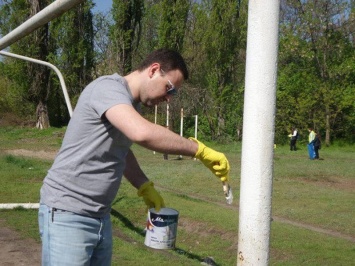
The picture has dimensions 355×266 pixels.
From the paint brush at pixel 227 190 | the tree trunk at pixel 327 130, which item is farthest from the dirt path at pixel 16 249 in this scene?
the tree trunk at pixel 327 130

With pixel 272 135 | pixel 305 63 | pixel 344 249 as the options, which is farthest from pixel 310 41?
pixel 272 135

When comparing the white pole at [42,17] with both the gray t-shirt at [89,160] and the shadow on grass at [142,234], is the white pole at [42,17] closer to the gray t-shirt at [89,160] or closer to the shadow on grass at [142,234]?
the gray t-shirt at [89,160]

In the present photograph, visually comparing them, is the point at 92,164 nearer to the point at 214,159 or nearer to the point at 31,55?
the point at 214,159

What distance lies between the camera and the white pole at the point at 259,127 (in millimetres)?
2668

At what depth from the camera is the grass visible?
819cm

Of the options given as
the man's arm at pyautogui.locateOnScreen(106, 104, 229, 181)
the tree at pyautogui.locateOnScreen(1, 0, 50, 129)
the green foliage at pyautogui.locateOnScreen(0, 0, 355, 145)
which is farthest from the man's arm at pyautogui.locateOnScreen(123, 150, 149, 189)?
the green foliage at pyautogui.locateOnScreen(0, 0, 355, 145)

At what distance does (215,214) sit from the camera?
35.3 ft

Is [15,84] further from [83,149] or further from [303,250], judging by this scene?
[83,149]

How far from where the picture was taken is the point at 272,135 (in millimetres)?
2719

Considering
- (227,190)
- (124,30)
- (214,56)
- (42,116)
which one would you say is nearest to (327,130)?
(214,56)

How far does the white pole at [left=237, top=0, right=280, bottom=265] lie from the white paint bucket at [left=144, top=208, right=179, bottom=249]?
1.73m

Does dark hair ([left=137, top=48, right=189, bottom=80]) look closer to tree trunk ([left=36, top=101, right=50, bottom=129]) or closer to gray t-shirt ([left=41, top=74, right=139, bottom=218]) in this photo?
gray t-shirt ([left=41, top=74, right=139, bottom=218])

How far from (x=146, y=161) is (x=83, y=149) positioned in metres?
18.1

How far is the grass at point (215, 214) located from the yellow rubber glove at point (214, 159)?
13.8 feet
